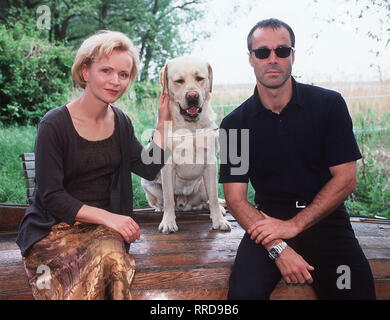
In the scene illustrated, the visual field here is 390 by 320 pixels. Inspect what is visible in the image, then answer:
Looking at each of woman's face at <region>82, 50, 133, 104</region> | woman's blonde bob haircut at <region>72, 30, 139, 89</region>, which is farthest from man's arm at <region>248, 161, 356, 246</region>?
woman's blonde bob haircut at <region>72, 30, 139, 89</region>

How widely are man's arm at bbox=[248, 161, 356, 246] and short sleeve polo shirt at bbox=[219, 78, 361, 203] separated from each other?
8cm

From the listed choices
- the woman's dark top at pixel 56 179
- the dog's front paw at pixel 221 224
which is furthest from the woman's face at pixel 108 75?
the dog's front paw at pixel 221 224

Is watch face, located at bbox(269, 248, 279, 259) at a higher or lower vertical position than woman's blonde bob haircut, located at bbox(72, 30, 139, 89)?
lower

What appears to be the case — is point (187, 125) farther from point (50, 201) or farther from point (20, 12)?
point (20, 12)

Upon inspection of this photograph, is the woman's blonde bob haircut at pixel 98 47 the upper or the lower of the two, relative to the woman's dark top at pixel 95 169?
upper

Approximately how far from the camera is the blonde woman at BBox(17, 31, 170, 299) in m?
1.37

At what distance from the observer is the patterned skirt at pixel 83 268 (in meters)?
1.34

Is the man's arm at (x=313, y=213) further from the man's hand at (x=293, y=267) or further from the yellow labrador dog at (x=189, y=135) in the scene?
the yellow labrador dog at (x=189, y=135)

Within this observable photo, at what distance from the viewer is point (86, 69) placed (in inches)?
66.0

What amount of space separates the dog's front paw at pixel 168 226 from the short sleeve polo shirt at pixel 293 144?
0.67 meters

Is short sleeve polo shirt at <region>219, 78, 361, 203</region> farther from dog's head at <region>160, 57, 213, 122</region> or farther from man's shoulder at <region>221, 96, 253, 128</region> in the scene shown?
dog's head at <region>160, 57, 213, 122</region>

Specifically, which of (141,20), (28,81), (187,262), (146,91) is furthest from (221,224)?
(141,20)

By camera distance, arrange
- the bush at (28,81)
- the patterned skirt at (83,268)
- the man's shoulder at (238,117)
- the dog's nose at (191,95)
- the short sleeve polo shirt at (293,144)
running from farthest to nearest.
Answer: the bush at (28,81)
the dog's nose at (191,95)
the man's shoulder at (238,117)
the short sleeve polo shirt at (293,144)
the patterned skirt at (83,268)

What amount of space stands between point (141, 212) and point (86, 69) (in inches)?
52.4
